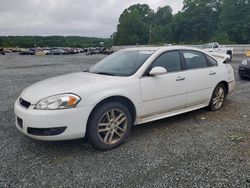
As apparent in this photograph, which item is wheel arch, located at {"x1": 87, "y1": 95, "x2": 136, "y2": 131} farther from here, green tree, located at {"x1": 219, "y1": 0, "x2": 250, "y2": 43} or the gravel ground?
green tree, located at {"x1": 219, "y1": 0, "x2": 250, "y2": 43}

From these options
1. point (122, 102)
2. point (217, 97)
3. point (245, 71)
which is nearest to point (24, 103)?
point (122, 102)

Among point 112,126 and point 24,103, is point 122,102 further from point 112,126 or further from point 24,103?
point 24,103

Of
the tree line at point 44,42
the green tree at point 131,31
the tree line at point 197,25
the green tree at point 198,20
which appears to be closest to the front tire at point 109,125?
the tree line at point 197,25

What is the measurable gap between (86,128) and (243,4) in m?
67.6

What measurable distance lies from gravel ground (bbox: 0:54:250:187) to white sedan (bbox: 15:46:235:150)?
30 centimetres

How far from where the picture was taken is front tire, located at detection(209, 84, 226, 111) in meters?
5.00

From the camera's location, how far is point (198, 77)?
4480mm

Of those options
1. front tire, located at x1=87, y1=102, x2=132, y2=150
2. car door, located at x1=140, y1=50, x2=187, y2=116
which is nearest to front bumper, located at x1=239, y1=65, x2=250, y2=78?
car door, located at x1=140, y1=50, x2=187, y2=116

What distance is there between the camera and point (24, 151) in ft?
10.9

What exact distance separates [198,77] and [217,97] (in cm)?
95

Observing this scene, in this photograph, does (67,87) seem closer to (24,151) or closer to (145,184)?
(24,151)

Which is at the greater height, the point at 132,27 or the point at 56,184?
the point at 132,27

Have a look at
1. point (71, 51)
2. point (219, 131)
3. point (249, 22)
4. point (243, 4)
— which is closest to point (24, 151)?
point (219, 131)

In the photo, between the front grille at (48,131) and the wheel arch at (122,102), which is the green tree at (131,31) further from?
the front grille at (48,131)
